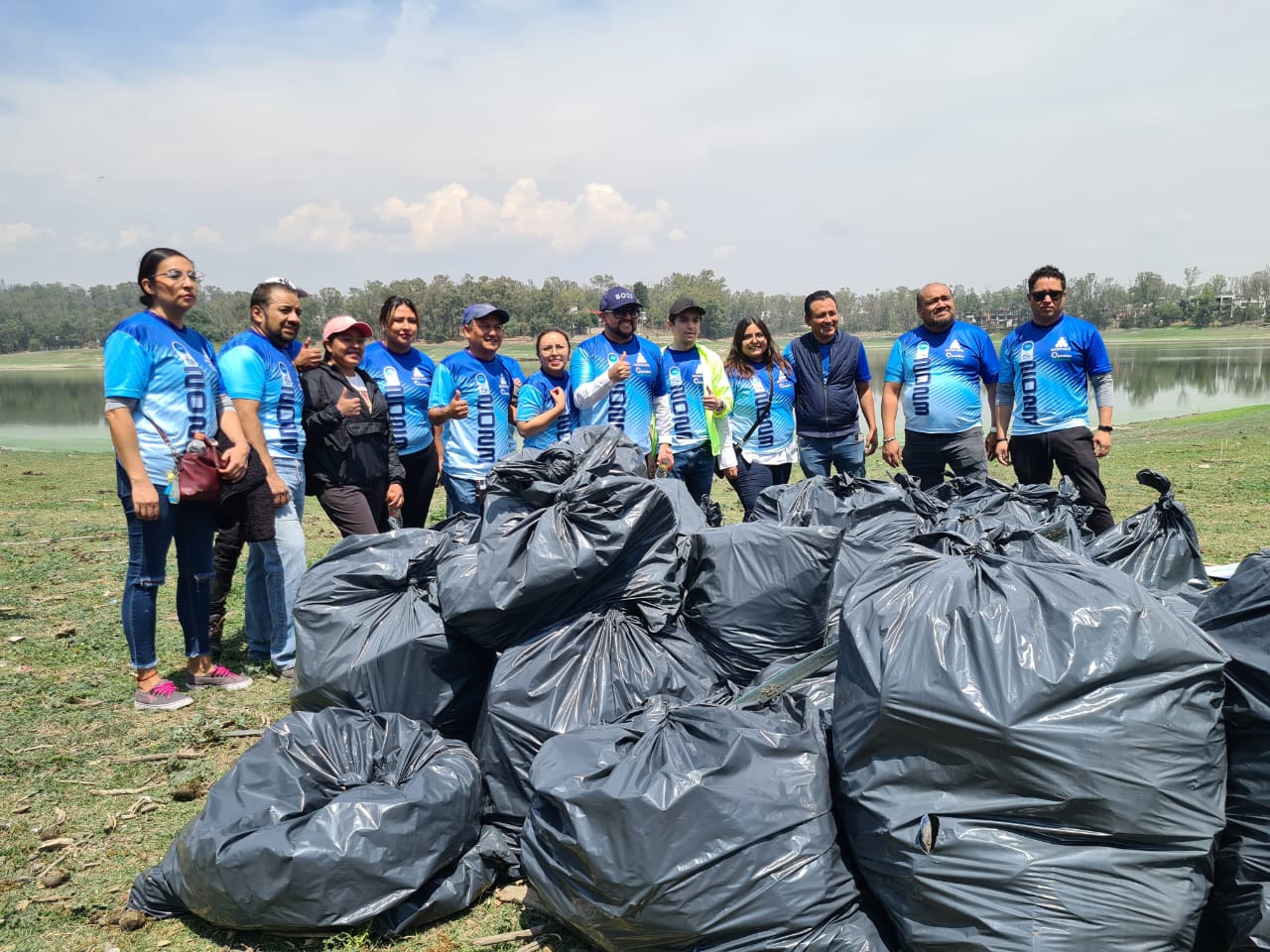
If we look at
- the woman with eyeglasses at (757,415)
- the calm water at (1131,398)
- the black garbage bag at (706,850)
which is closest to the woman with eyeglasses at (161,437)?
the black garbage bag at (706,850)

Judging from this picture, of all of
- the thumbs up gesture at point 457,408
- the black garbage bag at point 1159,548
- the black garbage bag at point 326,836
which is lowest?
the black garbage bag at point 326,836

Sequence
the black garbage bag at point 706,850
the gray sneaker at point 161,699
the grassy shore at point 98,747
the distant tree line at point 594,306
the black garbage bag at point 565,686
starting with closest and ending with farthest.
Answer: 1. the black garbage bag at point 706,850
2. the grassy shore at point 98,747
3. the black garbage bag at point 565,686
4. the gray sneaker at point 161,699
5. the distant tree line at point 594,306

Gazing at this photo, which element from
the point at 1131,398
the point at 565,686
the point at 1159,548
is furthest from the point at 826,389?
the point at 1131,398

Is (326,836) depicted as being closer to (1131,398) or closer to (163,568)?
(163,568)

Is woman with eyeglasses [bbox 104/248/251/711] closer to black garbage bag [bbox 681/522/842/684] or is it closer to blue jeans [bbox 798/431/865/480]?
black garbage bag [bbox 681/522/842/684]

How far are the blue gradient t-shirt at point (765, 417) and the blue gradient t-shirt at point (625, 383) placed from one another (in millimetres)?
507

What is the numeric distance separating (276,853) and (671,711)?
934mm

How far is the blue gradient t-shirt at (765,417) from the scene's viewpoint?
4973mm

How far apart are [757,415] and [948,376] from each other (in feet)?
3.49

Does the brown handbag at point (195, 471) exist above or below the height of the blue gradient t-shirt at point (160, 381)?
below

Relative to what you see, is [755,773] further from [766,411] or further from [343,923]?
[766,411]

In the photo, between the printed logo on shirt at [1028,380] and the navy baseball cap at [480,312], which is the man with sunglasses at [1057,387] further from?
the navy baseball cap at [480,312]

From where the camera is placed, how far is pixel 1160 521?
3.12 m

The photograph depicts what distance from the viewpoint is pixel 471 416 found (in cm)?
445
